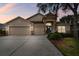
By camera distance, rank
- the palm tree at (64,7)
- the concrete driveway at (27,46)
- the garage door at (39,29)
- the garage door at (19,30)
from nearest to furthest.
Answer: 1. the concrete driveway at (27,46)
2. the palm tree at (64,7)
3. the garage door at (39,29)
4. the garage door at (19,30)

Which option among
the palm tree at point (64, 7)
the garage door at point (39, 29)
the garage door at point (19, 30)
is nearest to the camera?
the palm tree at point (64, 7)

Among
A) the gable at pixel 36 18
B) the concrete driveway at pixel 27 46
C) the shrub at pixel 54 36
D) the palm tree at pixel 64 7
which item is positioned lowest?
the concrete driveway at pixel 27 46

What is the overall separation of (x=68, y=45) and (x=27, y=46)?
1.18 meters

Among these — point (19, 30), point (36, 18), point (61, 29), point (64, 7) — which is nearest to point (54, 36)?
point (61, 29)

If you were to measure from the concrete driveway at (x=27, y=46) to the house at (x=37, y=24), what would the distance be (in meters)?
0.21

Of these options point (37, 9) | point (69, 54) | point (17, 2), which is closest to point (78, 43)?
point (69, 54)

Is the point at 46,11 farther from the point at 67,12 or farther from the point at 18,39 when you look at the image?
the point at 18,39

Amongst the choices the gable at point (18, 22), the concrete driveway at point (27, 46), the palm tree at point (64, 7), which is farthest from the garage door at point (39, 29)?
the palm tree at point (64, 7)

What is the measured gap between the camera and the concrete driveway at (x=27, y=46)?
6.68 m

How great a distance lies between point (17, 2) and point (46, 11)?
91 cm

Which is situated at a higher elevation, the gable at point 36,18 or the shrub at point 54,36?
the gable at point 36,18

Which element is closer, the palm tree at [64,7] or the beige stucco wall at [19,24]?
the palm tree at [64,7]

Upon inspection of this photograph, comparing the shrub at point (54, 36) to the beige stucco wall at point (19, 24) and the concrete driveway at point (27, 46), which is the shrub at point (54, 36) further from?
the beige stucco wall at point (19, 24)

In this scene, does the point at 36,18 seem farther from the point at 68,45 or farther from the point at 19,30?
the point at 68,45
